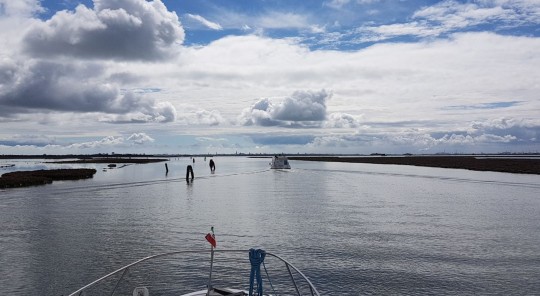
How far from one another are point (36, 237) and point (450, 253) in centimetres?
2303

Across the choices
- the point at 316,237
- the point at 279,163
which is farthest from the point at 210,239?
the point at 279,163

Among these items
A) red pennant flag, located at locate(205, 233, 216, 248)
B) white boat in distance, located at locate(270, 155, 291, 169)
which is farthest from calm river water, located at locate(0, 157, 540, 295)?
white boat in distance, located at locate(270, 155, 291, 169)

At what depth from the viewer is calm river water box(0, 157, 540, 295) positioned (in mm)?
17031

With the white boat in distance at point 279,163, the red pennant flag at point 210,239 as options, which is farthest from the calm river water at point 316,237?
the white boat in distance at point 279,163

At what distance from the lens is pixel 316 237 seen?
2528 cm

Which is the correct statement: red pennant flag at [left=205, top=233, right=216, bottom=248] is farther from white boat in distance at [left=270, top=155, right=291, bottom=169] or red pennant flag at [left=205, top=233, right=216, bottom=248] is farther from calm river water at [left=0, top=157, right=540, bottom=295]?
white boat in distance at [left=270, top=155, right=291, bottom=169]

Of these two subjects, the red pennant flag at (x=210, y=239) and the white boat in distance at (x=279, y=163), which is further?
the white boat in distance at (x=279, y=163)

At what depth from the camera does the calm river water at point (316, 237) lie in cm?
1703

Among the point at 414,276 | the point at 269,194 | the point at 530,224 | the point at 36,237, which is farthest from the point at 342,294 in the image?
the point at 269,194

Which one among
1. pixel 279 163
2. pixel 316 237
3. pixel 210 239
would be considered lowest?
pixel 316 237

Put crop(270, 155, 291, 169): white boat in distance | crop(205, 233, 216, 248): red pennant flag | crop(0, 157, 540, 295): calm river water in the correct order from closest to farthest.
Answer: crop(205, 233, 216, 248): red pennant flag
crop(0, 157, 540, 295): calm river water
crop(270, 155, 291, 169): white boat in distance

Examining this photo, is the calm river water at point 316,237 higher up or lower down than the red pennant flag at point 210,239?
lower down

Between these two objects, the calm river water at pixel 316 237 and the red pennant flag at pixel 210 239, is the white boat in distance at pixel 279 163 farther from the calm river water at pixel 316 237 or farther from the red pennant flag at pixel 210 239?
the red pennant flag at pixel 210 239

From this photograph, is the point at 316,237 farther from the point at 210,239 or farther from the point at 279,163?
the point at 279,163
